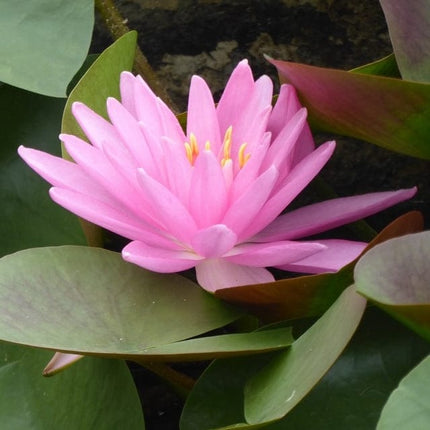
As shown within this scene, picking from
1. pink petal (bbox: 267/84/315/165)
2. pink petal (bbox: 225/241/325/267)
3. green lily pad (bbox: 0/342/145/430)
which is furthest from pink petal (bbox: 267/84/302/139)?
green lily pad (bbox: 0/342/145/430)

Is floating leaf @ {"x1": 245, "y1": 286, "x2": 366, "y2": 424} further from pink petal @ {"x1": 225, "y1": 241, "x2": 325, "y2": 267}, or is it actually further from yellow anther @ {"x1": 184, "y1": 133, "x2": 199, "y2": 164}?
yellow anther @ {"x1": 184, "y1": 133, "x2": 199, "y2": 164}

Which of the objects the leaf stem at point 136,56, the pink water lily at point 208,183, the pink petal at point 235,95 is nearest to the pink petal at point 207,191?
the pink water lily at point 208,183

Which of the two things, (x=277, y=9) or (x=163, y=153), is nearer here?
(x=163, y=153)

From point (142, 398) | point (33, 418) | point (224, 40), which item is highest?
point (224, 40)

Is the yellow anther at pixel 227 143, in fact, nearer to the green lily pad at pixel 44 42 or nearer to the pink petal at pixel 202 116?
the pink petal at pixel 202 116

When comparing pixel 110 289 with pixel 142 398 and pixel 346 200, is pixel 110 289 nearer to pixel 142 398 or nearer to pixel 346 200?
pixel 346 200

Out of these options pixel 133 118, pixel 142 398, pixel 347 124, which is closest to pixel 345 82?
pixel 347 124

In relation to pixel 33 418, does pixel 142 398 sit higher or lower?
lower
